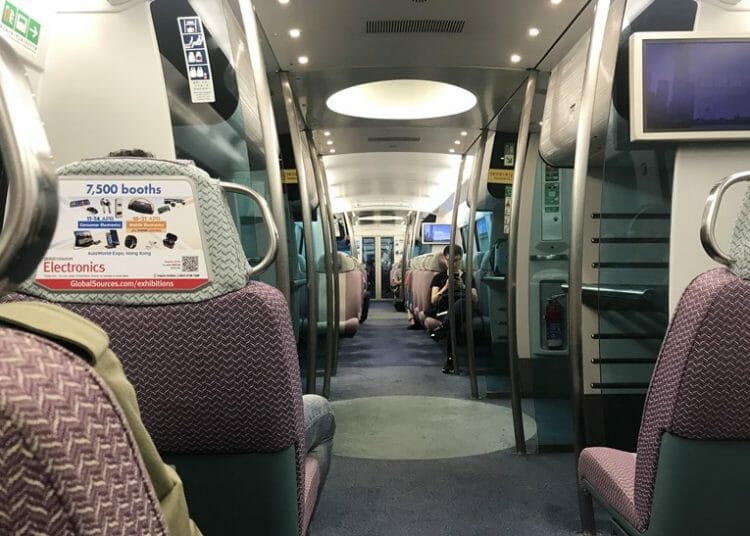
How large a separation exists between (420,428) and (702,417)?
3448 mm

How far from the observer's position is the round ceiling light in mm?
5809

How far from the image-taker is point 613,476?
73.5 inches

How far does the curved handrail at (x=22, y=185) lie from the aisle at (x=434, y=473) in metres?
2.67

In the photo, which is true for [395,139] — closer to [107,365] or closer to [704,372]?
[704,372]

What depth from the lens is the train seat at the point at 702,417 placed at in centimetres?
138

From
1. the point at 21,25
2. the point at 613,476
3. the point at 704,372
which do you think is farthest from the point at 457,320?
the point at 704,372

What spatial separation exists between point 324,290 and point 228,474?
210 inches

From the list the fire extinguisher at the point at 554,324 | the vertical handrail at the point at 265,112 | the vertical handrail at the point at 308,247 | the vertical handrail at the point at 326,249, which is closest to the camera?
the vertical handrail at the point at 265,112

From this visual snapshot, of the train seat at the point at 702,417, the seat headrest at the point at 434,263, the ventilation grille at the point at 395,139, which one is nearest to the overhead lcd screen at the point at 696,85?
the train seat at the point at 702,417

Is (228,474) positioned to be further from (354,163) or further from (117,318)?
(354,163)

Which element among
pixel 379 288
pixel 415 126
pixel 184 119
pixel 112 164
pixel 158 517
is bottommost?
pixel 379 288

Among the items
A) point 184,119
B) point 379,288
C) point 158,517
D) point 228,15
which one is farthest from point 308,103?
point 379,288

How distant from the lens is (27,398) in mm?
461

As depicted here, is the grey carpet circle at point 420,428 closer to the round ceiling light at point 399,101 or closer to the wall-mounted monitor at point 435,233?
the round ceiling light at point 399,101
